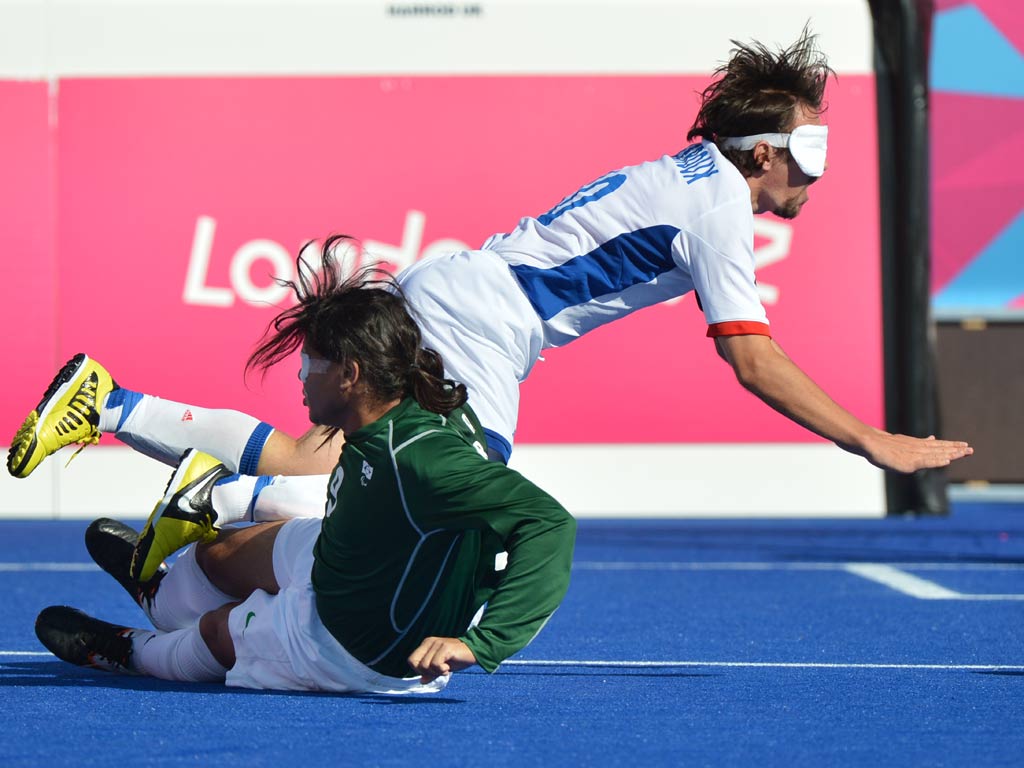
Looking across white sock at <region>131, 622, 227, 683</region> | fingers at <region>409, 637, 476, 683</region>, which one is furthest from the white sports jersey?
white sock at <region>131, 622, 227, 683</region>

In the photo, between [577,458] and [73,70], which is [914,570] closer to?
[577,458]

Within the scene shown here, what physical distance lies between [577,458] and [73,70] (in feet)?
13.4

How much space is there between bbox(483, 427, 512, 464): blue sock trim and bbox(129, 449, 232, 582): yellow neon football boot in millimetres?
742

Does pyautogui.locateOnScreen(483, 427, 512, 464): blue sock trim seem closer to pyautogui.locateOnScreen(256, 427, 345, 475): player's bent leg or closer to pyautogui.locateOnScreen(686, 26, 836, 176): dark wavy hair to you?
pyautogui.locateOnScreen(256, 427, 345, 475): player's bent leg

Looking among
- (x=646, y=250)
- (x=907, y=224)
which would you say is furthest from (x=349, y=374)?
(x=907, y=224)

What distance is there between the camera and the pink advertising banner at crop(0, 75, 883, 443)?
10367 millimetres

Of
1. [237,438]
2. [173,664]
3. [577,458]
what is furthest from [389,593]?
[577,458]

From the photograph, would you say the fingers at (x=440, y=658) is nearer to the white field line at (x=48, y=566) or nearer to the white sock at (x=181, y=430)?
the white sock at (x=181, y=430)

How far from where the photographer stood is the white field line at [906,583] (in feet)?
21.9

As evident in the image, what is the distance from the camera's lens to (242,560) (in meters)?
4.24

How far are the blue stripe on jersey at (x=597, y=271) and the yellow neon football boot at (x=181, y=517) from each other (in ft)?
3.18

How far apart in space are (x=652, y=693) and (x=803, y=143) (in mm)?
1511

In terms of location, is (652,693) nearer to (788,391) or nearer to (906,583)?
(788,391)

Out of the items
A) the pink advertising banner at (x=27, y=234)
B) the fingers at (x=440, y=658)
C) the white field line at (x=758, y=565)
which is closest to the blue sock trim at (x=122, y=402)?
the fingers at (x=440, y=658)
